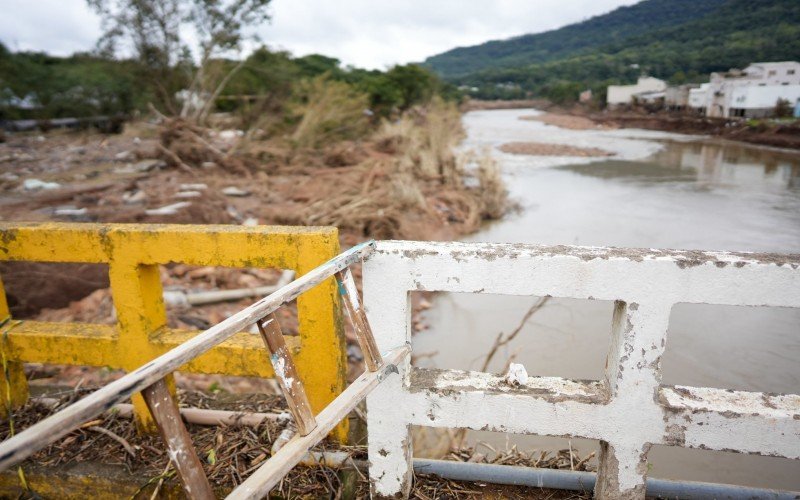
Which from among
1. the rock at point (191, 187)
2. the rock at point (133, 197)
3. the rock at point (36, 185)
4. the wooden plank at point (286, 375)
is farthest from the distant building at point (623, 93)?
the wooden plank at point (286, 375)

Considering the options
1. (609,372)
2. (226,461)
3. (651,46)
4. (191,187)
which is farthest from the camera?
(651,46)

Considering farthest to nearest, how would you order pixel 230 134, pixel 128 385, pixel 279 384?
pixel 230 134 → pixel 279 384 → pixel 128 385

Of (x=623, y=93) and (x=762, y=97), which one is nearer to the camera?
(x=762, y=97)

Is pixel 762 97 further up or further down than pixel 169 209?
further up

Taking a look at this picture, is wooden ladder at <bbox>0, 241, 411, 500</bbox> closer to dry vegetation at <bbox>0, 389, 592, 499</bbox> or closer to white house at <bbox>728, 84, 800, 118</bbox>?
dry vegetation at <bbox>0, 389, 592, 499</bbox>

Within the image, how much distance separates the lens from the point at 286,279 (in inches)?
207

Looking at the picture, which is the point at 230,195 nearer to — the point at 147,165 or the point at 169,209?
the point at 169,209

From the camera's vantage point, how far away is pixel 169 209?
6.04m

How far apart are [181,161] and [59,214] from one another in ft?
13.3

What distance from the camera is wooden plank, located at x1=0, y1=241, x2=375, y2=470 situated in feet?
2.52

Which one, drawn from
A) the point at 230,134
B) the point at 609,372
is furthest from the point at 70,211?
the point at 230,134

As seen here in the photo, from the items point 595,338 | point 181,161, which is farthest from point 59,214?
point 595,338

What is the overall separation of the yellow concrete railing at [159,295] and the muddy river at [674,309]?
1667 mm

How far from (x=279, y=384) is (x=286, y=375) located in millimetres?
29
